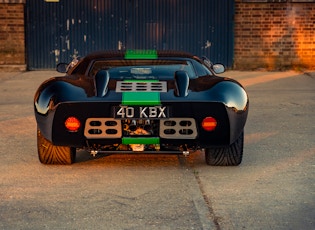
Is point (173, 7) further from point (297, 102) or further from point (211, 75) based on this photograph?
point (211, 75)

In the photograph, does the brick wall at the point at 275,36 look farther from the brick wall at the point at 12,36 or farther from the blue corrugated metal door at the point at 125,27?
the brick wall at the point at 12,36

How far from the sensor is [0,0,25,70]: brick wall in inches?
715

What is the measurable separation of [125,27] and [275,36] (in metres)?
3.67

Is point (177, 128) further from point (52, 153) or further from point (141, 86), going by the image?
point (52, 153)

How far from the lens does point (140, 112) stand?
6.63 m

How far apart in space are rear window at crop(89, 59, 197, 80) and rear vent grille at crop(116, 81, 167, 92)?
0.32 metres

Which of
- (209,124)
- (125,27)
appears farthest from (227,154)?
A: (125,27)

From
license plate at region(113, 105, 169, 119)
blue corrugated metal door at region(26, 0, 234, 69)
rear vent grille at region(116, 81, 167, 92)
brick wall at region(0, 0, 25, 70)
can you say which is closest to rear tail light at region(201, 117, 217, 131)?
license plate at region(113, 105, 169, 119)

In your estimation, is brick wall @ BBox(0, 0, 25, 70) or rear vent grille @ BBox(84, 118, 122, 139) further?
brick wall @ BBox(0, 0, 25, 70)

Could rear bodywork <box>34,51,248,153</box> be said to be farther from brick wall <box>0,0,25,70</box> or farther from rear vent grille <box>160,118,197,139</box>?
brick wall <box>0,0,25,70</box>

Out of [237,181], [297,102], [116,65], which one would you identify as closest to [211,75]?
[116,65]

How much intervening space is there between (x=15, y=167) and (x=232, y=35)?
11.8 meters

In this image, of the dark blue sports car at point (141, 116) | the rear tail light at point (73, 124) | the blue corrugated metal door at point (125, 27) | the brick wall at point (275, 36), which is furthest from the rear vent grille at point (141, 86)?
the brick wall at point (275, 36)

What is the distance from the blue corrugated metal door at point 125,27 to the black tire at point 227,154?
11.3 meters
